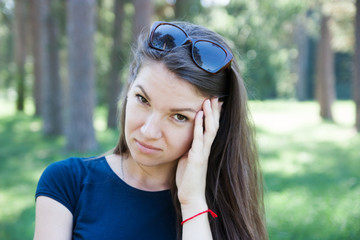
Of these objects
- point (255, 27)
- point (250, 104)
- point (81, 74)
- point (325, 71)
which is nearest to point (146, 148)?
point (250, 104)

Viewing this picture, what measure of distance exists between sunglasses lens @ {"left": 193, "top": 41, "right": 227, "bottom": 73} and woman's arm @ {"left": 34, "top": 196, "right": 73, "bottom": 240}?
0.92m

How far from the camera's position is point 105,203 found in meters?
1.63

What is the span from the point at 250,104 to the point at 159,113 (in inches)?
73.7

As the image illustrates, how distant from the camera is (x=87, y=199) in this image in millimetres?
1626

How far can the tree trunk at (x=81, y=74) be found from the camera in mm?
7875

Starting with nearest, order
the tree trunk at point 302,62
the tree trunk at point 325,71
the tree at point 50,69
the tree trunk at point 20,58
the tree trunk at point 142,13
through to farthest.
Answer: the tree trunk at point 142,13 < the tree at point 50,69 < the tree trunk at point 325,71 < the tree trunk at point 20,58 < the tree trunk at point 302,62

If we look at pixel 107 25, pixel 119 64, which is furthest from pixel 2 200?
pixel 107 25

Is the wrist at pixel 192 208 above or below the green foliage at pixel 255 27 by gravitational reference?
below

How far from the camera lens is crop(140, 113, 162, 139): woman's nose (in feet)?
5.21

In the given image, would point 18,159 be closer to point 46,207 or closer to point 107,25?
point 46,207

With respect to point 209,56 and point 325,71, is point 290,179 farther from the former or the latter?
point 325,71

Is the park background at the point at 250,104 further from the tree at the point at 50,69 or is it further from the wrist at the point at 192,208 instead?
the wrist at the point at 192,208

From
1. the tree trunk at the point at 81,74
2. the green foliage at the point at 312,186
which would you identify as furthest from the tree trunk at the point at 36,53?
the green foliage at the point at 312,186

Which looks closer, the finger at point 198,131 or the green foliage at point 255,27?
the finger at point 198,131
